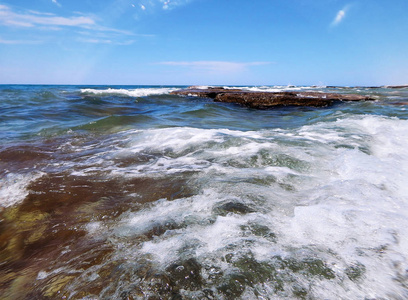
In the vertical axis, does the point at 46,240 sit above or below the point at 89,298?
below

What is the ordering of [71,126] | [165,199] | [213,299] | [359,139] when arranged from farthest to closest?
1. [71,126]
2. [359,139]
3. [165,199]
4. [213,299]

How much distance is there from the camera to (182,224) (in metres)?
1.75

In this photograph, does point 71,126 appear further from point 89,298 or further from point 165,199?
point 89,298

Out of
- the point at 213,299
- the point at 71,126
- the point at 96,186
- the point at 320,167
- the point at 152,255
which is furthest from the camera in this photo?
the point at 71,126

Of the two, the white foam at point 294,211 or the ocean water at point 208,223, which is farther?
the white foam at point 294,211

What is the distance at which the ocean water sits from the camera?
4.01 feet

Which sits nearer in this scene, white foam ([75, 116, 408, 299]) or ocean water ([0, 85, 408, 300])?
ocean water ([0, 85, 408, 300])

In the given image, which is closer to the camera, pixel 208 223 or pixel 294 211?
pixel 208 223

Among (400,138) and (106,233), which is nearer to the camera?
(106,233)

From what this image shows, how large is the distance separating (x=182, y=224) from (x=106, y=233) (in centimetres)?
54

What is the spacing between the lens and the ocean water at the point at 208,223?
1.22 metres

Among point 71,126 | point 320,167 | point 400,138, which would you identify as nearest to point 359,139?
point 400,138

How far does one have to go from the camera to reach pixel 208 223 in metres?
1.73

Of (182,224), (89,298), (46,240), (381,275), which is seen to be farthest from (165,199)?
(381,275)
